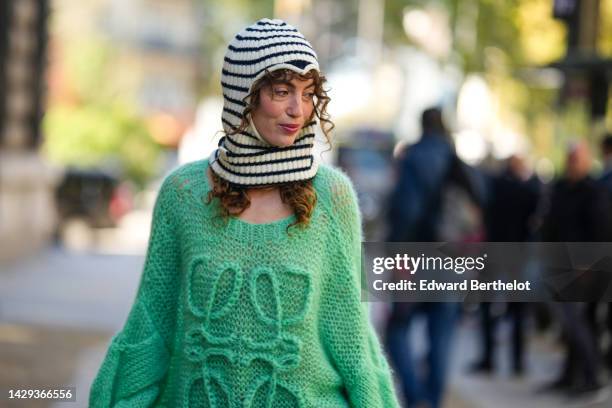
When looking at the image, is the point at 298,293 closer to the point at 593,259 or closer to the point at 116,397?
the point at 116,397

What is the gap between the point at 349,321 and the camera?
3223 millimetres

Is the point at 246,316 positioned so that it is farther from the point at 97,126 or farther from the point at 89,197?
the point at 97,126

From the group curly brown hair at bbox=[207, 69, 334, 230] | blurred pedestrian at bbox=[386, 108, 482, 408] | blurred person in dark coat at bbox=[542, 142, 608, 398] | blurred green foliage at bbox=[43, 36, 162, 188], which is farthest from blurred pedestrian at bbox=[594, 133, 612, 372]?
blurred green foliage at bbox=[43, 36, 162, 188]

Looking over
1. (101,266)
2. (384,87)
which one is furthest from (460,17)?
(384,87)

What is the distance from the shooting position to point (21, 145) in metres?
18.5

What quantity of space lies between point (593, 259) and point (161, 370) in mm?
2635

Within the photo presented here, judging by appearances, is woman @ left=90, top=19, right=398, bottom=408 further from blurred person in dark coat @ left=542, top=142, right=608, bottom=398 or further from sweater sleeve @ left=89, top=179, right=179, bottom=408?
blurred person in dark coat @ left=542, top=142, right=608, bottom=398

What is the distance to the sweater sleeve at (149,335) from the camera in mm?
3246

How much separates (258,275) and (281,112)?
389mm

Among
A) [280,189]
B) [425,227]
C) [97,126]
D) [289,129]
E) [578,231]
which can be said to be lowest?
[280,189]

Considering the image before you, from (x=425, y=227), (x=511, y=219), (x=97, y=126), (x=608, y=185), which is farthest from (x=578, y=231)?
(x=97, y=126)

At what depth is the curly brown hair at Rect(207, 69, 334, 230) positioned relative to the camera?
316cm

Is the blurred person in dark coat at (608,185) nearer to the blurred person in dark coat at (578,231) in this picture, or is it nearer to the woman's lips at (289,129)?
the blurred person in dark coat at (578,231)

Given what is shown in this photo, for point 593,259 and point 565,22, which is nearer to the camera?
point 593,259
